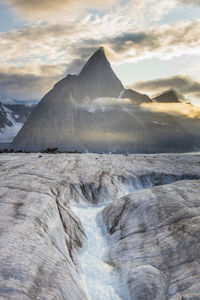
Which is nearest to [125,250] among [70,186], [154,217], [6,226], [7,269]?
[154,217]

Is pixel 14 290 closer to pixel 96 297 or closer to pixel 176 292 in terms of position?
pixel 96 297

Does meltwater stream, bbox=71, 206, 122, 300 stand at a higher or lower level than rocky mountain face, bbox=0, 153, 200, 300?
lower

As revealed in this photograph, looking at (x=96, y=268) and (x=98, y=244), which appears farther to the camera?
(x=98, y=244)

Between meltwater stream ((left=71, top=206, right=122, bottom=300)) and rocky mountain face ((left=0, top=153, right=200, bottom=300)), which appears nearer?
rocky mountain face ((left=0, top=153, right=200, bottom=300))

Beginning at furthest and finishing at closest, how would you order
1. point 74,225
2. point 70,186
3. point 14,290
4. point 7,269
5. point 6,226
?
point 70,186
point 74,225
point 6,226
point 7,269
point 14,290

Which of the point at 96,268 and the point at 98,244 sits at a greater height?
the point at 98,244
